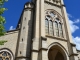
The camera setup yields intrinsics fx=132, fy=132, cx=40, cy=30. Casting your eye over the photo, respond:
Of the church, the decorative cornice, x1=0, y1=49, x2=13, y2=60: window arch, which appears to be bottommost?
x1=0, y1=49, x2=13, y2=60: window arch

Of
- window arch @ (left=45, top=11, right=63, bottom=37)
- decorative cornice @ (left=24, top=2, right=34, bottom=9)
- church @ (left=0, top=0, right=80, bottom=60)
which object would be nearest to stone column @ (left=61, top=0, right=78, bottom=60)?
→ church @ (left=0, top=0, right=80, bottom=60)

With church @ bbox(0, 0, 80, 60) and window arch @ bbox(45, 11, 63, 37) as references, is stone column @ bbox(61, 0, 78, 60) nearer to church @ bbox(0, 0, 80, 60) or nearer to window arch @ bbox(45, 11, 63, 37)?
church @ bbox(0, 0, 80, 60)

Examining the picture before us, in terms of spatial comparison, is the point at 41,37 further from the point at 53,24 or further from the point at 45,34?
the point at 53,24

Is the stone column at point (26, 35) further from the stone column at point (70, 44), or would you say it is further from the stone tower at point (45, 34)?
the stone column at point (70, 44)

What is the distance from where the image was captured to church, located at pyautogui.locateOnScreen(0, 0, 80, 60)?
17078 millimetres

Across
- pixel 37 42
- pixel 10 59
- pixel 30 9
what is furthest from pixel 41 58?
pixel 30 9

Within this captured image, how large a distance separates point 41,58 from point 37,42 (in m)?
2.68

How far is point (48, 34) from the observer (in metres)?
20.2

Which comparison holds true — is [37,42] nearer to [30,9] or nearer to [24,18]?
[24,18]

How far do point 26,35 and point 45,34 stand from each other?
2.80 meters

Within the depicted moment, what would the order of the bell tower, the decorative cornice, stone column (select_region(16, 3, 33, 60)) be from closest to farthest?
the bell tower < stone column (select_region(16, 3, 33, 60)) < the decorative cornice

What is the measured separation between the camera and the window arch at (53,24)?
20.9 metres

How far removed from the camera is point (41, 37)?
17.2m

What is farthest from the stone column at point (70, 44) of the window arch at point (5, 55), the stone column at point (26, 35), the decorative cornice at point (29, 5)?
the window arch at point (5, 55)
